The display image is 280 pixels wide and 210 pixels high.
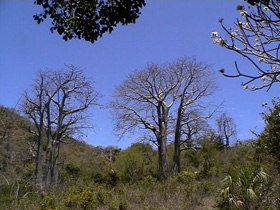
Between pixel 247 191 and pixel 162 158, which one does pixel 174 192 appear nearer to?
pixel 247 191

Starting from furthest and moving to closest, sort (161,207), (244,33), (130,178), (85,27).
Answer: (130,178), (161,207), (244,33), (85,27)

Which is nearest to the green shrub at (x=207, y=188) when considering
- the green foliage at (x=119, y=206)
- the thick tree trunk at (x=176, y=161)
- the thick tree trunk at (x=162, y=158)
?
the green foliage at (x=119, y=206)

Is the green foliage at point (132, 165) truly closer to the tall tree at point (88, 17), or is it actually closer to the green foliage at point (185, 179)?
the green foliage at point (185, 179)

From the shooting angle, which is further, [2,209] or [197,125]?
[197,125]

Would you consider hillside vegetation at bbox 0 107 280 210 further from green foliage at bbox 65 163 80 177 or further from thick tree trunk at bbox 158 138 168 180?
green foliage at bbox 65 163 80 177

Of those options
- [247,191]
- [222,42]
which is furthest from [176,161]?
[222,42]

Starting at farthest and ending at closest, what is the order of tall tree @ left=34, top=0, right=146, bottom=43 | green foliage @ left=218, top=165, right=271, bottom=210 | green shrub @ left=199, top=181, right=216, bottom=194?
green shrub @ left=199, top=181, right=216, bottom=194 < green foliage @ left=218, top=165, right=271, bottom=210 < tall tree @ left=34, top=0, right=146, bottom=43

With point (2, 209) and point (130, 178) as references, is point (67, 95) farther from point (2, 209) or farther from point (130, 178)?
point (2, 209)

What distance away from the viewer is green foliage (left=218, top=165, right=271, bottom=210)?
10.3 m

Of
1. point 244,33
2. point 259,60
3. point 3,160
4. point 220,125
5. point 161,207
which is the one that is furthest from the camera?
point 220,125

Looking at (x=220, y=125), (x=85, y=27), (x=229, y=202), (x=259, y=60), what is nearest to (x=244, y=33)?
(x=259, y=60)

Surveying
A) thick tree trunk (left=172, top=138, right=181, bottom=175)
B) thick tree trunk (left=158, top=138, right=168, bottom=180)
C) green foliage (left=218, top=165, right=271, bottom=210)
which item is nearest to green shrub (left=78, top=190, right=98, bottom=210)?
green foliage (left=218, top=165, right=271, bottom=210)

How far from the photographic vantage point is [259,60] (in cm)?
772

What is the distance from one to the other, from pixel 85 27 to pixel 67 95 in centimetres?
2339
